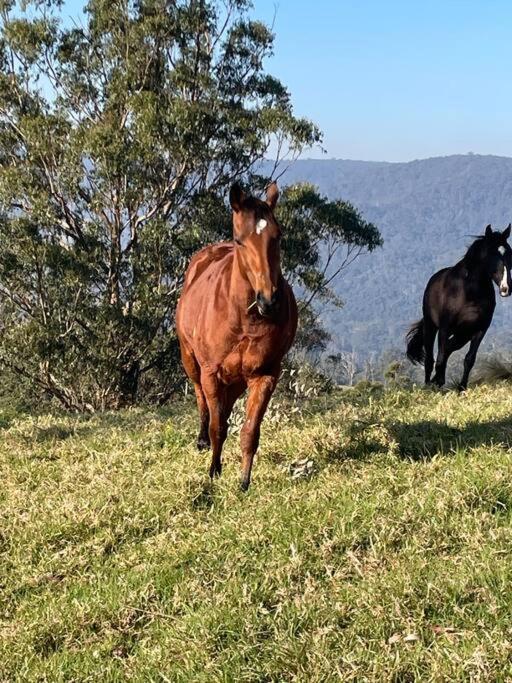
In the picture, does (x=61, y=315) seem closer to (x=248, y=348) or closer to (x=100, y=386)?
(x=100, y=386)

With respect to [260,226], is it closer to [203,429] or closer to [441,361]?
[203,429]

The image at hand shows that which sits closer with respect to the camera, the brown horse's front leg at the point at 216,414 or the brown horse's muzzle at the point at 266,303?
the brown horse's muzzle at the point at 266,303

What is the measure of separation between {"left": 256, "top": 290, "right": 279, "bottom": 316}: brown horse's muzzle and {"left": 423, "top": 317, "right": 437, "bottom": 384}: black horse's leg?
27.9 feet

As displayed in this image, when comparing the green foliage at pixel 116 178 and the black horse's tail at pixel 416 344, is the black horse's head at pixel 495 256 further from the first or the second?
the green foliage at pixel 116 178

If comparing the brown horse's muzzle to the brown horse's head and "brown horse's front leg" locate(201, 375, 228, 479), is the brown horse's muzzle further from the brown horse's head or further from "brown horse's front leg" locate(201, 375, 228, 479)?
"brown horse's front leg" locate(201, 375, 228, 479)

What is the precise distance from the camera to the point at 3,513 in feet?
19.0

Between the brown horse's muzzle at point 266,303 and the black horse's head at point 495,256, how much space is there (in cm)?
701

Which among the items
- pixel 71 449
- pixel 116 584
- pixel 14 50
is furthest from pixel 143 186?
pixel 116 584

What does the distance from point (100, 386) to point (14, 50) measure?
10.2 m

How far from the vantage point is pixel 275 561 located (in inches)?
165

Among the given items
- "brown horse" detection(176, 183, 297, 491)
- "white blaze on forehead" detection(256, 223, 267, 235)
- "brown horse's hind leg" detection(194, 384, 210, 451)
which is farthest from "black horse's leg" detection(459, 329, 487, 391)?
"white blaze on forehead" detection(256, 223, 267, 235)

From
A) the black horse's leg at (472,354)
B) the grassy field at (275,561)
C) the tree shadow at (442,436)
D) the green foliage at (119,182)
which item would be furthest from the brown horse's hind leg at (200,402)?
the green foliage at (119,182)

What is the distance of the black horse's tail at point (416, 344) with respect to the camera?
14.6 metres

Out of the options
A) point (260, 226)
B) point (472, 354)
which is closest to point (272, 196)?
point (260, 226)
